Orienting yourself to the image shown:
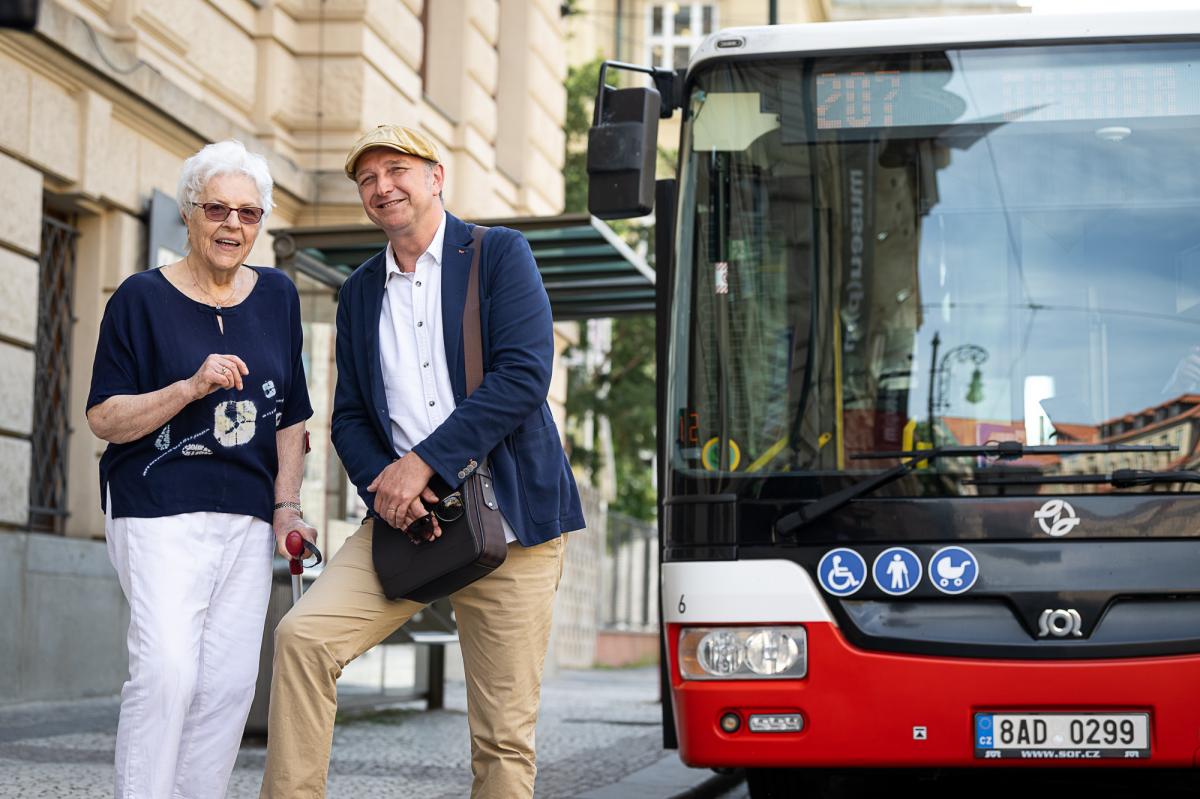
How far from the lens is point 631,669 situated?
86.8 ft

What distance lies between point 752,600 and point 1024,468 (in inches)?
37.1

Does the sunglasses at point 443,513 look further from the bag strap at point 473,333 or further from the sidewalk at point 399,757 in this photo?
the sidewalk at point 399,757

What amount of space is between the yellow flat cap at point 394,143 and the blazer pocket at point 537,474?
77 cm

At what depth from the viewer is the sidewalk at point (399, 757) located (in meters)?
7.35

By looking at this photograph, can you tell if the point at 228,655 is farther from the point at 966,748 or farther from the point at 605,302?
the point at 605,302

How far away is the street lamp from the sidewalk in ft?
7.82

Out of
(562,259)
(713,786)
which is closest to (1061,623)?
(713,786)

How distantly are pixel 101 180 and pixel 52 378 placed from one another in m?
1.26

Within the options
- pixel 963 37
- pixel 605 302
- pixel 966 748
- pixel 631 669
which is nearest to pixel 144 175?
pixel 605 302

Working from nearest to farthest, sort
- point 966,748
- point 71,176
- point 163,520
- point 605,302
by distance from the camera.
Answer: point 163,520 < point 966,748 < point 71,176 < point 605,302

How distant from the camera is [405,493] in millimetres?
4391

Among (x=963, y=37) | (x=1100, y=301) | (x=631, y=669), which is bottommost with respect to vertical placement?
(x=631, y=669)

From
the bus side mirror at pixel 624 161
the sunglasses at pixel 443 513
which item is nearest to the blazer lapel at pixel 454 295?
the sunglasses at pixel 443 513

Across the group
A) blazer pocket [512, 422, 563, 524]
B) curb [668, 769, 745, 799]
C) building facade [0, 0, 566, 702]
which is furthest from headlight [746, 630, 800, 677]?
building facade [0, 0, 566, 702]
